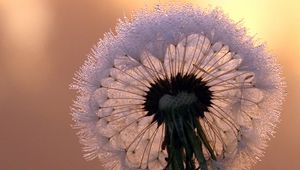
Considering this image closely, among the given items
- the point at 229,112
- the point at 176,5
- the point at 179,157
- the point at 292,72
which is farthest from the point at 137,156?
the point at 292,72

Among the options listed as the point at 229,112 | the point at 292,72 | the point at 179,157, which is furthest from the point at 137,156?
the point at 292,72

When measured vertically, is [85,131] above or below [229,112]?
above

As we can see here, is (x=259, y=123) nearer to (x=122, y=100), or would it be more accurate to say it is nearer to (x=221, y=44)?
(x=221, y=44)

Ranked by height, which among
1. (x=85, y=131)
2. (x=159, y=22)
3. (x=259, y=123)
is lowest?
Result: (x=259, y=123)

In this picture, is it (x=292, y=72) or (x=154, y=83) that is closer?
(x=154, y=83)

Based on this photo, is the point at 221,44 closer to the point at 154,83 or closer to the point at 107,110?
the point at 154,83
